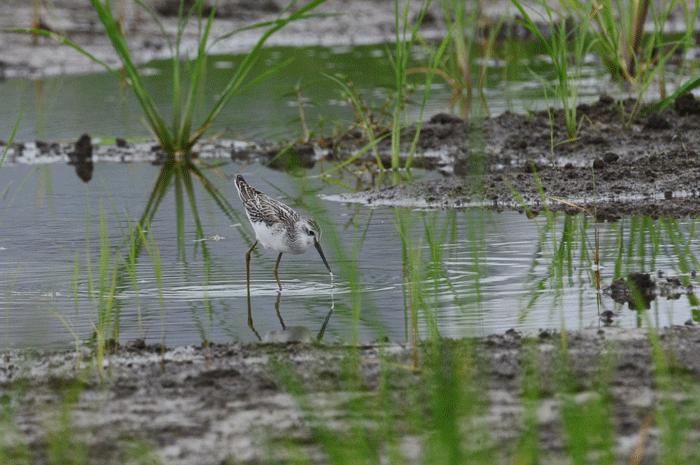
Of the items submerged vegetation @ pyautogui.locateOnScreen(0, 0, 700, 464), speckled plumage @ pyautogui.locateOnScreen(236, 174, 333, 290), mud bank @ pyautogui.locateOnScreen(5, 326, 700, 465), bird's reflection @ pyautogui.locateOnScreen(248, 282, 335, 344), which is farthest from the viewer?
speckled plumage @ pyautogui.locateOnScreen(236, 174, 333, 290)

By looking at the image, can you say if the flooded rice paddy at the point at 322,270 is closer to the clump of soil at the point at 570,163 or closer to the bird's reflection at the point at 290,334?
the bird's reflection at the point at 290,334

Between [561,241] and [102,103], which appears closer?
[561,241]

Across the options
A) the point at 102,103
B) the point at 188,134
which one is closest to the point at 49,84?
the point at 102,103

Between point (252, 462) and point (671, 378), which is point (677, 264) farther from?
point (252, 462)

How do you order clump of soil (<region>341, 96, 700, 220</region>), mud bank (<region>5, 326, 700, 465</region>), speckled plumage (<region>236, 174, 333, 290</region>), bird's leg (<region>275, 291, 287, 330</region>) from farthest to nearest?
clump of soil (<region>341, 96, 700, 220</region>), speckled plumage (<region>236, 174, 333, 290</region>), bird's leg (<region>275, 291, 287, 330</region>), mud bank (<region>5, 326, 700, 465</region>)

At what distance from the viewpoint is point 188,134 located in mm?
10016

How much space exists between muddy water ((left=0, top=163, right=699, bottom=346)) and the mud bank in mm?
259

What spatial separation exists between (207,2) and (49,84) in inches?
340

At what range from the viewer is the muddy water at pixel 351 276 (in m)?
4.93

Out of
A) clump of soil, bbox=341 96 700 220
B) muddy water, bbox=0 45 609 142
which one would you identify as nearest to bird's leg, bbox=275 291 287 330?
clump of soil, bbox=341 96 700 220

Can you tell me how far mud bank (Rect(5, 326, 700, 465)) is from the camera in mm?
3432

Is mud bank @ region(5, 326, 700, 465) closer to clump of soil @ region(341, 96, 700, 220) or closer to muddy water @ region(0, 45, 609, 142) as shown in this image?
clump of soil @ region(341, 96, 700, 220)

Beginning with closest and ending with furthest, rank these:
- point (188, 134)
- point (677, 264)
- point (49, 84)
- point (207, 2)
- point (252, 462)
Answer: point (252, 462)
point (677, 264)
point (188, 134)
point (49, 84)
point (207, 2)

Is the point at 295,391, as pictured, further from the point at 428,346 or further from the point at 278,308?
the point at 278,308
